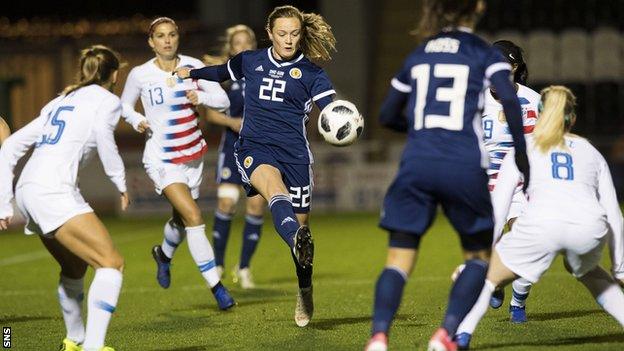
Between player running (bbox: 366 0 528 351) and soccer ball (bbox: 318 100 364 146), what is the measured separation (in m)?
1.67

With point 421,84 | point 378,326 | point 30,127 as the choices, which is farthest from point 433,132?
point 30,127

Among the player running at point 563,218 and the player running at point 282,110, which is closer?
the player running at point 563,218

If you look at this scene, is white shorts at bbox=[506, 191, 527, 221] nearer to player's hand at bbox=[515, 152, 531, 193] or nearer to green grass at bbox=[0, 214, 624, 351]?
green grass at bbox=[0, 214, 624, 351]

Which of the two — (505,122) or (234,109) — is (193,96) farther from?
(505,122)

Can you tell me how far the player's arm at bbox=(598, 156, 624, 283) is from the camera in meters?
6.44

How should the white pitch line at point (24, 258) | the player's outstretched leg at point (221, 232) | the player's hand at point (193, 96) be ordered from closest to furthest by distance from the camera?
the player's hand at point (193, 96)
the player's outstretched leg at point (221, 232)
the white pitch line at point (24, 258)

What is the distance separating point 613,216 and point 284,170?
2502mm

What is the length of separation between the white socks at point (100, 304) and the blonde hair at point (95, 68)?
3.74 ft

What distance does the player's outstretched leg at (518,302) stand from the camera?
7.57 meters

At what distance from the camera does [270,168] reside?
7977 millimetres

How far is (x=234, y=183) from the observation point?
11.0 meters

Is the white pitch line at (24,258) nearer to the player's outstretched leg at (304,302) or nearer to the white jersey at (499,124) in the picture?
the player's outstretched leg at (304,302)

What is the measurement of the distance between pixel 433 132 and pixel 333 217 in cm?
1324

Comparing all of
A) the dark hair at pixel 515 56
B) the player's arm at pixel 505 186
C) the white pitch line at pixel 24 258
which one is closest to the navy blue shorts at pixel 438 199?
the player's arm at pixel 505 186
